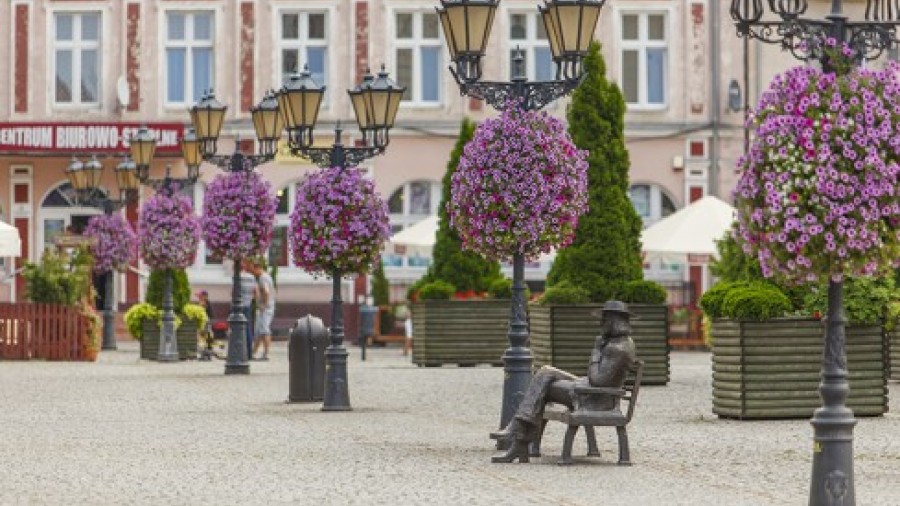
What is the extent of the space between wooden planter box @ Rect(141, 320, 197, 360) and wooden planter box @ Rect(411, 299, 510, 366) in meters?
4.92

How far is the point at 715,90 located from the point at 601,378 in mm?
32722

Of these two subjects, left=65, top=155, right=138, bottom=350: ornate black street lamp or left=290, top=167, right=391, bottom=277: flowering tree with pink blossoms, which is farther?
left=65, top=155, right=138, bottom=350: ornate black street lamp

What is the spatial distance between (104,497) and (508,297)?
19916 mm

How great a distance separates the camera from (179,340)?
3716 cm

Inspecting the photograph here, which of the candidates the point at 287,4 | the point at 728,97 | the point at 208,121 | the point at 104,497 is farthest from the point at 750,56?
the point at 104,497

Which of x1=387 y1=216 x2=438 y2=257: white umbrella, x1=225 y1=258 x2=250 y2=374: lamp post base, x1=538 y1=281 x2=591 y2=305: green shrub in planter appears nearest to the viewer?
x1=538 y1=281 x2=591 y2=305: green shrub in planter

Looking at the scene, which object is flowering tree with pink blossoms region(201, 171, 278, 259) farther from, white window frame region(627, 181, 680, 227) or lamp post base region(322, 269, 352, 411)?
white window frame region(627, 181, 680, 227)

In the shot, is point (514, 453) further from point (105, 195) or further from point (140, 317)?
point (105, 195)

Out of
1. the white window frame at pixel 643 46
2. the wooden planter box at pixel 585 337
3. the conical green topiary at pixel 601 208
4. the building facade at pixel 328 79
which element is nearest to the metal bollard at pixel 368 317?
the building facade at pixel 328 79

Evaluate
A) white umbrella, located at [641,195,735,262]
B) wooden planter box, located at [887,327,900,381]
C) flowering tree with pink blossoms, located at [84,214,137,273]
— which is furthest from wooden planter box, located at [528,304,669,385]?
flowering tree with pink blossoms, located at [84,214,137,273]

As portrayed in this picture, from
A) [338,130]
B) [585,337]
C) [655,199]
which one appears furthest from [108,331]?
[338,130]

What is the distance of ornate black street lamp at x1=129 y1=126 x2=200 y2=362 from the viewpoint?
115 feet

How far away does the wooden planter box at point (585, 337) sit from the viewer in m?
26.0

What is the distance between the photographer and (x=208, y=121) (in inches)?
1216
